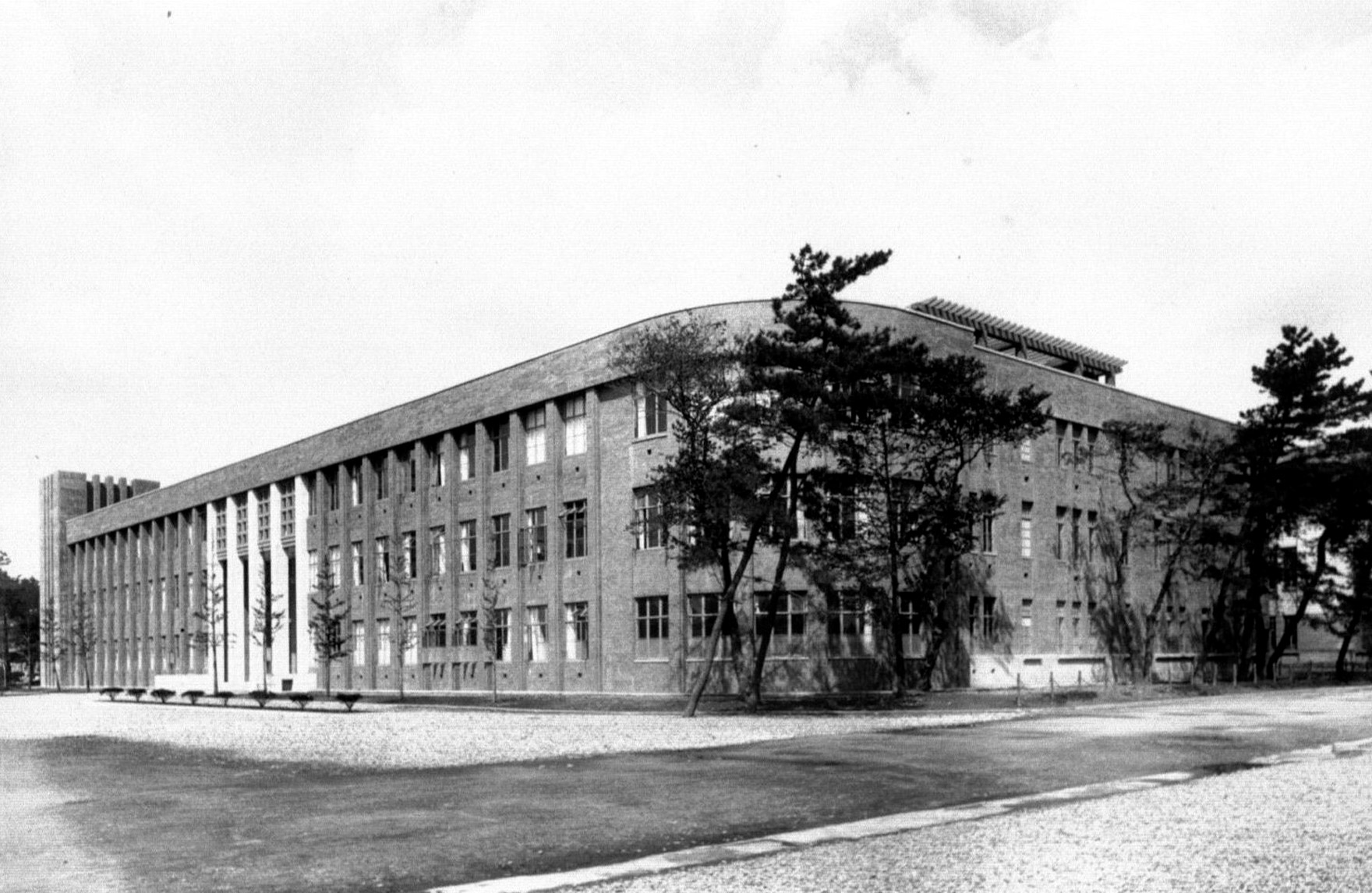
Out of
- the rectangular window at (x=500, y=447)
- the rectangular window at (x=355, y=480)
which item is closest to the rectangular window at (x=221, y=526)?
the rectangular window at (x=355, y=480)

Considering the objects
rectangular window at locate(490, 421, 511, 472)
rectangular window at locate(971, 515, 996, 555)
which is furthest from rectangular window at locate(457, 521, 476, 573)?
rectangular window at locate(971, 515, 996, 555)

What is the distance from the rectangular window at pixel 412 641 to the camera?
63594 millimetres

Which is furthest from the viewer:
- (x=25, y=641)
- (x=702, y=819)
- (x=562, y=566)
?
(x=25, y=641)

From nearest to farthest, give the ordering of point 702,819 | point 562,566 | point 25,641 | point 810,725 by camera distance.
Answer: point 702,819, point 810,725, point 562,566, point 25,641

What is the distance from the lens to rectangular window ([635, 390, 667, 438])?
50.1 m

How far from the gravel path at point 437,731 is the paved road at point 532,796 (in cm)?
198

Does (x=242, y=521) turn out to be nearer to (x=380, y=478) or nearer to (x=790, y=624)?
(x=380, y=478)

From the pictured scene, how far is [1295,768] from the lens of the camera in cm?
1894

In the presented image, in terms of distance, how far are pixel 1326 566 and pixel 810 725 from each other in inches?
1690

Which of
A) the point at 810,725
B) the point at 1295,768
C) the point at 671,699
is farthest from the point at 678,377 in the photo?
the point at 1295,768

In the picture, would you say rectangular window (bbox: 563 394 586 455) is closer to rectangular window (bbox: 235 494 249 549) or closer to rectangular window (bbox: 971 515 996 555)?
rectangular window (bbox: 971 515 996 555)

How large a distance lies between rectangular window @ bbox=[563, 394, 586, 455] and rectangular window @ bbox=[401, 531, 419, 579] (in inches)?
548

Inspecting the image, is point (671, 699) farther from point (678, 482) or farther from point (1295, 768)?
point (1295, 768)

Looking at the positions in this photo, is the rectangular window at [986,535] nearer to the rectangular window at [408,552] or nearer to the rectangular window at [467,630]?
the rectangular window at [467,630]
